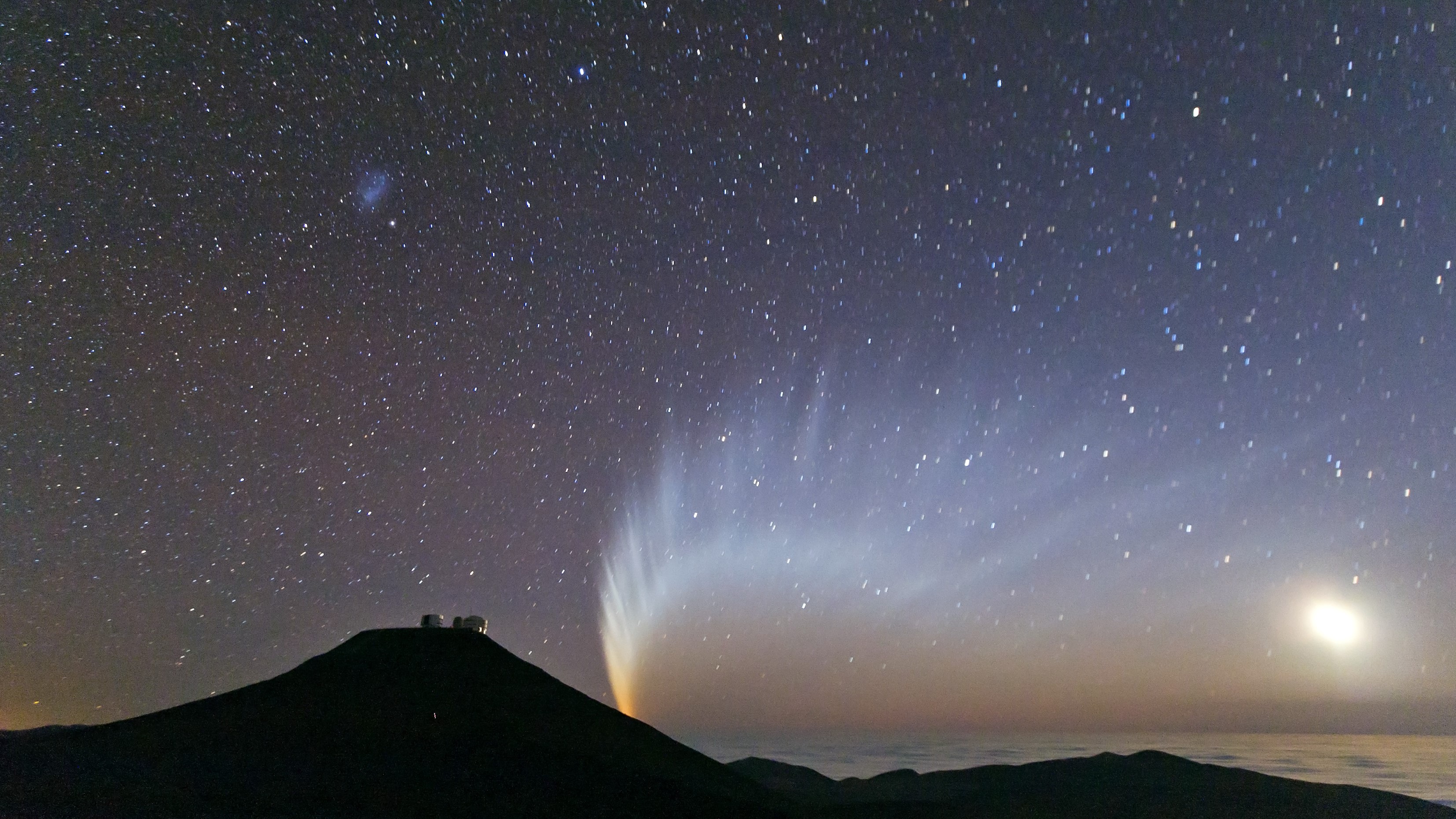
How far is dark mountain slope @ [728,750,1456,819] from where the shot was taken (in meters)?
74.2

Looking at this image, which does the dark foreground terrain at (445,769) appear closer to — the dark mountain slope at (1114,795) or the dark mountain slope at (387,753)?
the dark mountain slope at (387,753)

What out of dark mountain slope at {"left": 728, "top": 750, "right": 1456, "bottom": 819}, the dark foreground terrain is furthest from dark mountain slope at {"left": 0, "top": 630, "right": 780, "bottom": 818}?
dark mountain slope at {"left": 728, "top": 750, "right": 1456, "bottom": 819}

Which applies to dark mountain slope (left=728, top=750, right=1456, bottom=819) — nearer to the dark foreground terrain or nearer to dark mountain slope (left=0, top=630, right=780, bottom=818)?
the dark foreground terrain

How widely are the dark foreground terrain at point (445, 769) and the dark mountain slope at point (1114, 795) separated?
0.38 meters

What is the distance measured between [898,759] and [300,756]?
494ft

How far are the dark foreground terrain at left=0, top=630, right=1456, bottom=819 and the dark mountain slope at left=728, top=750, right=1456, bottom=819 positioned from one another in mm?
382

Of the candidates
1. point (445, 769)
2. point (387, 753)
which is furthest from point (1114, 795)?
point (387, 753)

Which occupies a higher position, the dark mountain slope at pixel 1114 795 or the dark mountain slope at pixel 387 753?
the dark mountain slope at pixel 387 753

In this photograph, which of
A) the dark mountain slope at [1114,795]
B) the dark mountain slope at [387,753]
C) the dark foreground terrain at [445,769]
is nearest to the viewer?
the dark mountain slope at [387,753]

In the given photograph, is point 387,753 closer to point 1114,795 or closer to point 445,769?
point 445,769

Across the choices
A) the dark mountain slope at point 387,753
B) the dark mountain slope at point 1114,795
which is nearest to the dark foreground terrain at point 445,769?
the dark mountain slope at point 387,753

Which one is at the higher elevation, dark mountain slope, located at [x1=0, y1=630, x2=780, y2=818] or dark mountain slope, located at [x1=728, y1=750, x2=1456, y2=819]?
dark mountain slope, located at [x1=0, y1=630, x2=780, y2=818]

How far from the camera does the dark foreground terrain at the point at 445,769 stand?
47219mm

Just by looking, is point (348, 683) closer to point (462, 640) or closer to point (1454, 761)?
point (462, 640)
